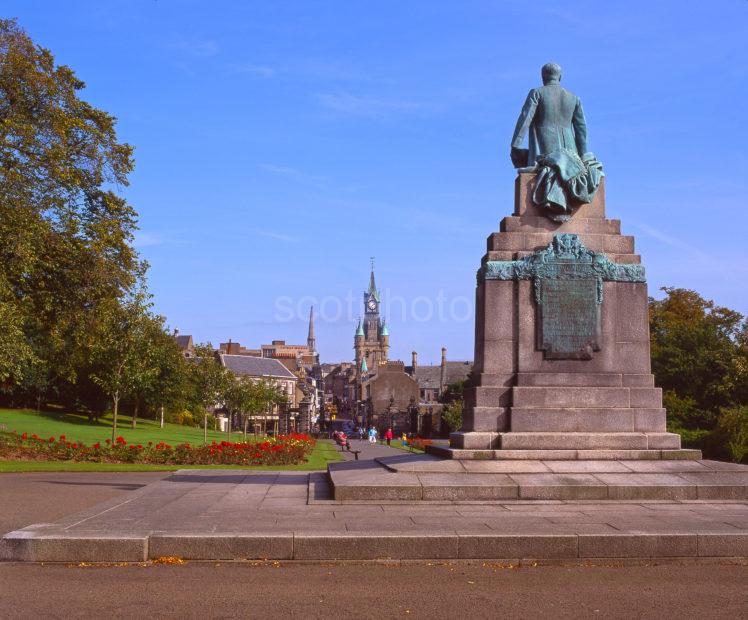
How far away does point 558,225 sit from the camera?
16016 mm

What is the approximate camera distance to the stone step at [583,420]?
14.5 metres

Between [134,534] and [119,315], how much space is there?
81.6 ft

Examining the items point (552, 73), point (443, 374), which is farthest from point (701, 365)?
point (443, 374)

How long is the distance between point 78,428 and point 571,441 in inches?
1766

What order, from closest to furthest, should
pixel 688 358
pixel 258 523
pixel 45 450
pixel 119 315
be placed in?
1. pixel 258 523
2. pixel 45 450
3. pixel 119 315
4. pixel 688 358

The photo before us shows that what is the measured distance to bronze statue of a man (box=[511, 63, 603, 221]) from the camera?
15.9m

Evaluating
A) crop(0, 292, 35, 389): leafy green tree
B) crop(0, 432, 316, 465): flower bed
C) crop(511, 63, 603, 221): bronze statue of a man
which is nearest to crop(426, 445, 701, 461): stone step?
crop(511, 63, 603, 221): bronze statue of a man

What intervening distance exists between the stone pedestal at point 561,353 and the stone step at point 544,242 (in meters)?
0.02

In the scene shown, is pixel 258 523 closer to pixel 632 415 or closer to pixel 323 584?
pixel 323 584

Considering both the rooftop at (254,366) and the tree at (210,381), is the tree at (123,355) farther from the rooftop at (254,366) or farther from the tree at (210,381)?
the rooftop at (254,366)

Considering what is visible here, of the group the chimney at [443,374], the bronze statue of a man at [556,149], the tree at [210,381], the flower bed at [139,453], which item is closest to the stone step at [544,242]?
the bronze statue of a man at [556,149]

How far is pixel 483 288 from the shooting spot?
51.2 feet

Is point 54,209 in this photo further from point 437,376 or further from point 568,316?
point 437,376

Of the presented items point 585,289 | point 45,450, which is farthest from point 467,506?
point 45,450
